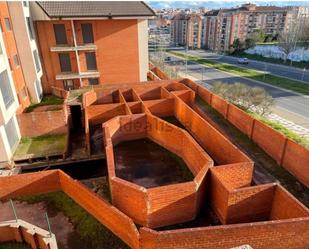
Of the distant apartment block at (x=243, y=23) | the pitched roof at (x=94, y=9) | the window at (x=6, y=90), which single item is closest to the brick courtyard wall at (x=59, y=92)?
the window at (x=6, y=90)

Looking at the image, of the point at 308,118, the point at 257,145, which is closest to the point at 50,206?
the point at 257,145

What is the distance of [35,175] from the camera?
1264 centimetres

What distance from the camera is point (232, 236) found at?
339 inches

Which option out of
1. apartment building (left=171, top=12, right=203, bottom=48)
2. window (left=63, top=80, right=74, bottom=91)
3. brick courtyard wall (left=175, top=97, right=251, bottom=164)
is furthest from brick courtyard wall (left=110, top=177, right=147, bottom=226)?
apartment building (left=171, top=12, right=203, bottom=48)

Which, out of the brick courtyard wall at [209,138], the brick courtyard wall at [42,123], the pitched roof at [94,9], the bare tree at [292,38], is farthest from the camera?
the bare tree at [292,38]

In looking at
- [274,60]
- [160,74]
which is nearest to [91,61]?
[160,74]

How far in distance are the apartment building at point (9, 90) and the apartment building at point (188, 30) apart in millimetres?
83642

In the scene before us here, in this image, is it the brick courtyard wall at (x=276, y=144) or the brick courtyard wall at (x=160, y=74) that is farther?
the brick courtyard wall at (x=160, y=74)

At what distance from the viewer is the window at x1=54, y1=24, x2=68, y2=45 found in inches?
952

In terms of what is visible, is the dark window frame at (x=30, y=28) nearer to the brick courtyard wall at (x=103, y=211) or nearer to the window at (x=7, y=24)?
the window at (x=7, y=24)

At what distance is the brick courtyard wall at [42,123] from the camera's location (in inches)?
758

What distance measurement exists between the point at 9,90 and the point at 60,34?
9.25 metres

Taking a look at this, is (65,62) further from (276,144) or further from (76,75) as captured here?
(276,144)

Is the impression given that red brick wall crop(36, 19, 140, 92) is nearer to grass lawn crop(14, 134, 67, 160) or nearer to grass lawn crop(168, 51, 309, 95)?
grass lawn crop(14, 134, 67, 160)
